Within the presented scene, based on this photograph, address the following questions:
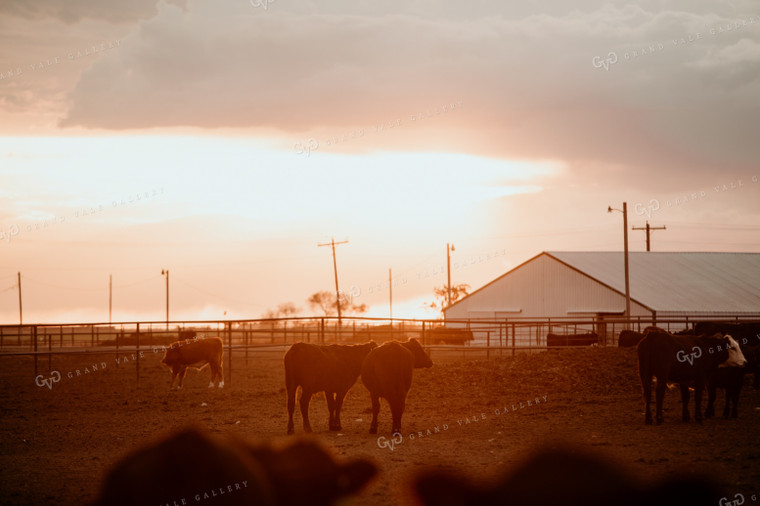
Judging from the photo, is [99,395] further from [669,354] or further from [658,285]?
[658,285]

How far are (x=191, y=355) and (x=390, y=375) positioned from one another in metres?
8.69

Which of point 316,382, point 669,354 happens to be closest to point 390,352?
point 316,382

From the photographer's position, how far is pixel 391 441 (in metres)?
10.3

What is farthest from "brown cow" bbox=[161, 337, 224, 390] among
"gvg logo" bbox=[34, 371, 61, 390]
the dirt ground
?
"gvg logo" bbox=[34, 371, 61, 390]

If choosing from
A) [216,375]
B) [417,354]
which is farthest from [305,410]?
[216,375]

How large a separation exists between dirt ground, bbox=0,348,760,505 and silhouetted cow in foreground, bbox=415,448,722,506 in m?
0.21

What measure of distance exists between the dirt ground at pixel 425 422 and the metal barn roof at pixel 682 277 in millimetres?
24855

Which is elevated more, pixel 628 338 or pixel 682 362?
pixel 628 338

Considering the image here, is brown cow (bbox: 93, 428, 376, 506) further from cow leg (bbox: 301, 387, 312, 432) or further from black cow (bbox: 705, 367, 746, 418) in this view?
black cow (bbox: 705, 367, 746, 418)

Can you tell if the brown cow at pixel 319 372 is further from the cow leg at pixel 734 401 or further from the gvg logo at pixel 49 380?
the gvg logo at pixel 49 380

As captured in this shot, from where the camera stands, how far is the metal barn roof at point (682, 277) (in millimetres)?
42688

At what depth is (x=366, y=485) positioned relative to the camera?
5.80 ft

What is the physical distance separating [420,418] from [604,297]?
104 ft

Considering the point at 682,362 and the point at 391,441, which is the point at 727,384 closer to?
the point at 682,362
